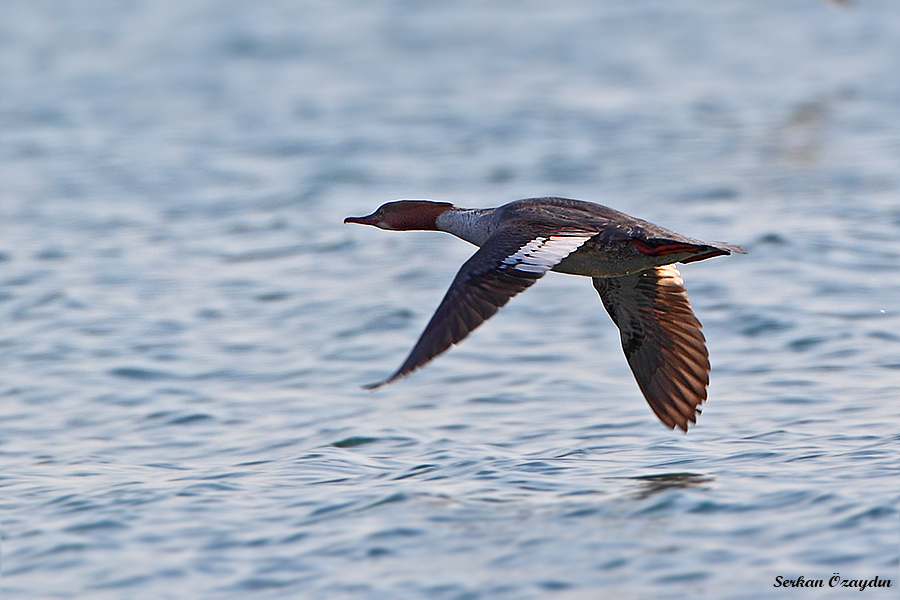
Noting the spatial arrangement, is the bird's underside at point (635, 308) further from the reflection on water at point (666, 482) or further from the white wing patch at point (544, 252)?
the reflection on water at point (666, 482)

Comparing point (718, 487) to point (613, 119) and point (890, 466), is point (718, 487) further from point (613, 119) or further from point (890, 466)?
point (613, 119)

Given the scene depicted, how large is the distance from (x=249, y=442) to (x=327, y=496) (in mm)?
1076

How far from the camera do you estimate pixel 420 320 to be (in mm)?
8719

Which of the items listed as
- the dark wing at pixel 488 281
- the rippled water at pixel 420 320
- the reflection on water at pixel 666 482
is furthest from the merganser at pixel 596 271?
the reflection on water at pixel 666 482

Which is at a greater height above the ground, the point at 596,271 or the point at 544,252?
the point at 544,252

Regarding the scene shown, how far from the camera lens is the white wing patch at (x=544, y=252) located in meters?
5.48

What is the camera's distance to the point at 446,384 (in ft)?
24.9

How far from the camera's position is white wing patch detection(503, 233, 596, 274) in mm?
5477

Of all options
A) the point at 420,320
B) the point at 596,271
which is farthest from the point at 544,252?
the point at 420,320

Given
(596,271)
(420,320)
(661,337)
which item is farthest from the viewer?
(420,320)

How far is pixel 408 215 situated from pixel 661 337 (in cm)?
142

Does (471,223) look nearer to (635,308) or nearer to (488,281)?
(635,308)

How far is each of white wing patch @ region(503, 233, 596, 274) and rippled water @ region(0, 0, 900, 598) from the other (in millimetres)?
966

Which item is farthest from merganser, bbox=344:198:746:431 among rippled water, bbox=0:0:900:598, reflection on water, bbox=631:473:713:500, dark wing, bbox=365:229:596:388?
reflection on water, bbox=631:473:713:500
